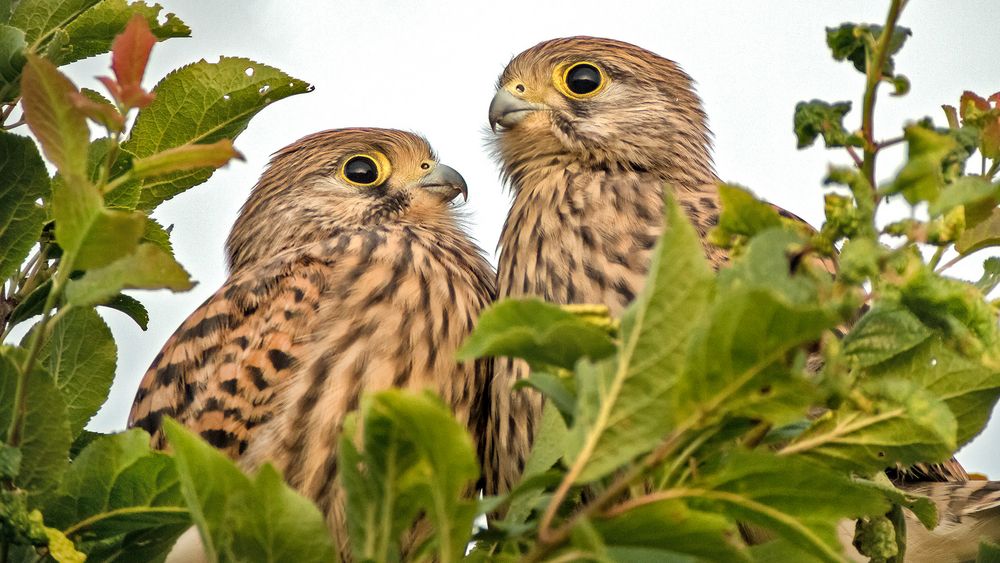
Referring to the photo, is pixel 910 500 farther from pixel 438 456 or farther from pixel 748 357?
pixel 438 456

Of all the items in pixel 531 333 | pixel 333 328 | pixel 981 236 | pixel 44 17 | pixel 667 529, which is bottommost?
pixel 667 529

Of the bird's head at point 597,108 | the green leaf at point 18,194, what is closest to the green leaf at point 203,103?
the green leaf at point 18,194

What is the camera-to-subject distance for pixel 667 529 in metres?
1.54

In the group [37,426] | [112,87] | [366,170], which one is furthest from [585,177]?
[112,87]

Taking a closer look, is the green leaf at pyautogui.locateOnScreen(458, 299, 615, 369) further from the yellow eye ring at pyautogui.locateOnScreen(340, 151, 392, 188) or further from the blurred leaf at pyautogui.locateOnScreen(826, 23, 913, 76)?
the yellow eye ring at pyautogui.locateOnScreen(340, 151, 392, 188)

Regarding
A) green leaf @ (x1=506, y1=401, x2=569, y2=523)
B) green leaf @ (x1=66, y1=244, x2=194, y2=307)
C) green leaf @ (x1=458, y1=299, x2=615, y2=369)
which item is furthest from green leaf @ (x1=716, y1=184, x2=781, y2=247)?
green leaf @ (x1=66, y1=244, x2=194, y2=307)

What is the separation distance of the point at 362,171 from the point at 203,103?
8.20 ft

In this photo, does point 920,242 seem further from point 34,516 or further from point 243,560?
Result: point 34,516

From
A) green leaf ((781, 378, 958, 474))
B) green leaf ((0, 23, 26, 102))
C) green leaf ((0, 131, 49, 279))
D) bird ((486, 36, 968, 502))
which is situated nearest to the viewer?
green leaf ((781, 378, 958, 474))

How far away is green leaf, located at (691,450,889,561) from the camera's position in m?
1.57

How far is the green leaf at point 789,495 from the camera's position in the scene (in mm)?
1569

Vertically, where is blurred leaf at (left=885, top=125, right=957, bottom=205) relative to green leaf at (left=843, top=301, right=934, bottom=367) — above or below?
above

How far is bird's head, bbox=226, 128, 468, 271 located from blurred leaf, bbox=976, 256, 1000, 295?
3.22m

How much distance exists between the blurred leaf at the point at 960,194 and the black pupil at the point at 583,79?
11.4 ft
